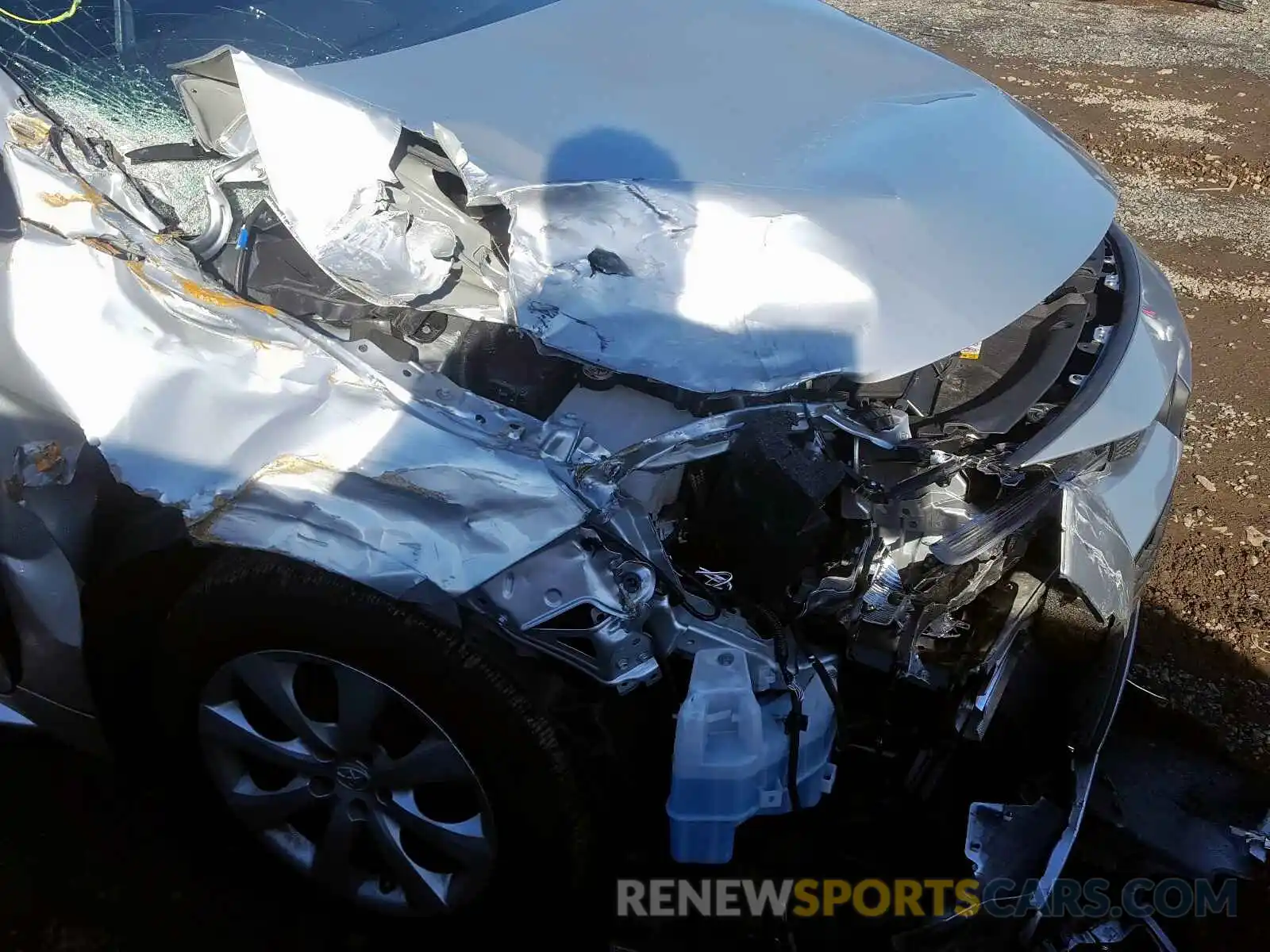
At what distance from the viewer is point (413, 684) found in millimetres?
1894

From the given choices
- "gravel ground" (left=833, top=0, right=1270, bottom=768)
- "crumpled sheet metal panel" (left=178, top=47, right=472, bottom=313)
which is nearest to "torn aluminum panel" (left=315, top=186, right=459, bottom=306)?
"crumpled sheet metal panel" (left=178, top=47, right=472, bottom=313)

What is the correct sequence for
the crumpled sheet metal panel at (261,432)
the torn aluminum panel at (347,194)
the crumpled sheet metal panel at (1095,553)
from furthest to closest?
the torn aluminum panel at (347,194) → the crumpled sheet metal panel at (1095,553) → the crumpled sheet metal panel at (261,432)

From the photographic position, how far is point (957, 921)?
6.79 feet

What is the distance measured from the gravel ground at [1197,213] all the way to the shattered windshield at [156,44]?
9.64ft

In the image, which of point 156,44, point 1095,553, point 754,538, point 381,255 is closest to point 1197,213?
point 1095,553

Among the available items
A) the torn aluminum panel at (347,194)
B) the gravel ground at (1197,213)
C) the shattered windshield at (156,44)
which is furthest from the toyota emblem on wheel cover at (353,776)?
the gravel ground at (1197,213)

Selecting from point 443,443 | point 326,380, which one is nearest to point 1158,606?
point 443,443

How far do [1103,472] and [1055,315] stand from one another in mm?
527

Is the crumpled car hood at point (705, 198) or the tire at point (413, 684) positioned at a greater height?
the crumpled car hood at point (705, 198)

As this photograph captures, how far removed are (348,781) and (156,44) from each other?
6.38 feet

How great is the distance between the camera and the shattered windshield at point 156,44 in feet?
7.72

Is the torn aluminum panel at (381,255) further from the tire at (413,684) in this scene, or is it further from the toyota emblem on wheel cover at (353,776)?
the toyota emblem on wheel cover at (353,776)

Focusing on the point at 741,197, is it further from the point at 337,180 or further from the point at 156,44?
the point at 156,44

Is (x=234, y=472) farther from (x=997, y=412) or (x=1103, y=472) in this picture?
(x=1103, y=472)
